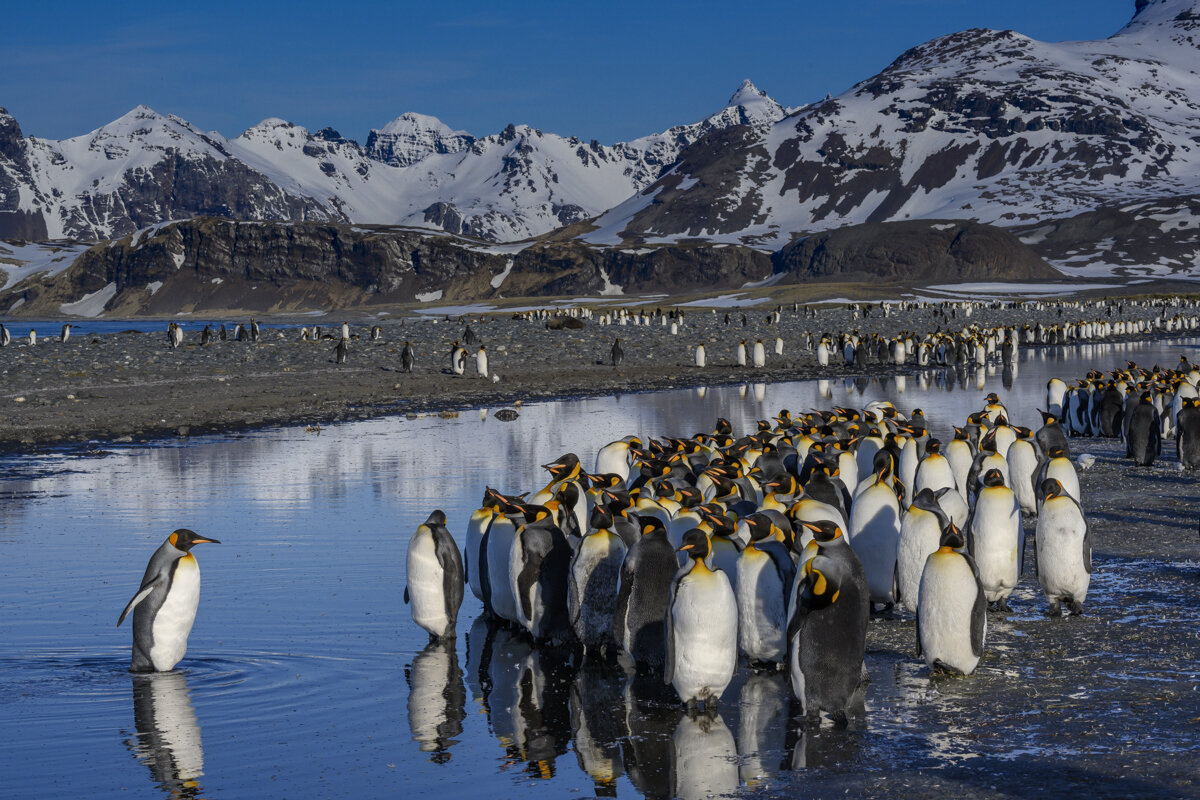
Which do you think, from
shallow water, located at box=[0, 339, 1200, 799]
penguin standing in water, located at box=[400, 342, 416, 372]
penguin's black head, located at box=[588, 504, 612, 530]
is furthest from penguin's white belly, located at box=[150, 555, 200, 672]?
penguin standing in water, located at box=[400, 342, 416, 372]

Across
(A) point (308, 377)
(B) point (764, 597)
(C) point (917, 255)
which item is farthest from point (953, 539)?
(C) point (917, 255)

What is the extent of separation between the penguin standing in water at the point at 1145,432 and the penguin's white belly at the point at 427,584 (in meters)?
10.1

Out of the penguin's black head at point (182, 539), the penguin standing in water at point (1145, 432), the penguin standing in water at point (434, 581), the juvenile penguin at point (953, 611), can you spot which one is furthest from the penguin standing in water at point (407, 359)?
the juvenile penguin at point (953, 611)

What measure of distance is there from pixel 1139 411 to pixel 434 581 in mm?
10296

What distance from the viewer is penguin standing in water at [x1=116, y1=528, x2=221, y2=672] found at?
731 centimetres

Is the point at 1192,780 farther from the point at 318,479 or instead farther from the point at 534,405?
the point at 534,405

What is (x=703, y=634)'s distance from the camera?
20.9ft

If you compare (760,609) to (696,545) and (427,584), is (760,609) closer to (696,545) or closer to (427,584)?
(696,545)

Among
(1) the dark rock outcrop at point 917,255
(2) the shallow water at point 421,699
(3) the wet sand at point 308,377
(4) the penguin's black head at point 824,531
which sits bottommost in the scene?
(2) the shallow water at point 421,699

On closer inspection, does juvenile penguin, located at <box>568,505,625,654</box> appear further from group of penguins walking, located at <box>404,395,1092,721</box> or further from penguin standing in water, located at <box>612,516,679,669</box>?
penguin standing in water, located at <box>612,516,679,669</box>

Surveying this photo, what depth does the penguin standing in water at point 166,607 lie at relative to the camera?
7.31 metres

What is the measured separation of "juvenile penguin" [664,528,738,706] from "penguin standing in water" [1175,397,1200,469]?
9996 millimetres

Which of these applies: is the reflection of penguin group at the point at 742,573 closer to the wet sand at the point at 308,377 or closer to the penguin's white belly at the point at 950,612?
the penguin's white belly at the point at 950,612

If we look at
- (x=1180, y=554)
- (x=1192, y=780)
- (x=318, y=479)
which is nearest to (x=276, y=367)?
(x=318, y=479)
